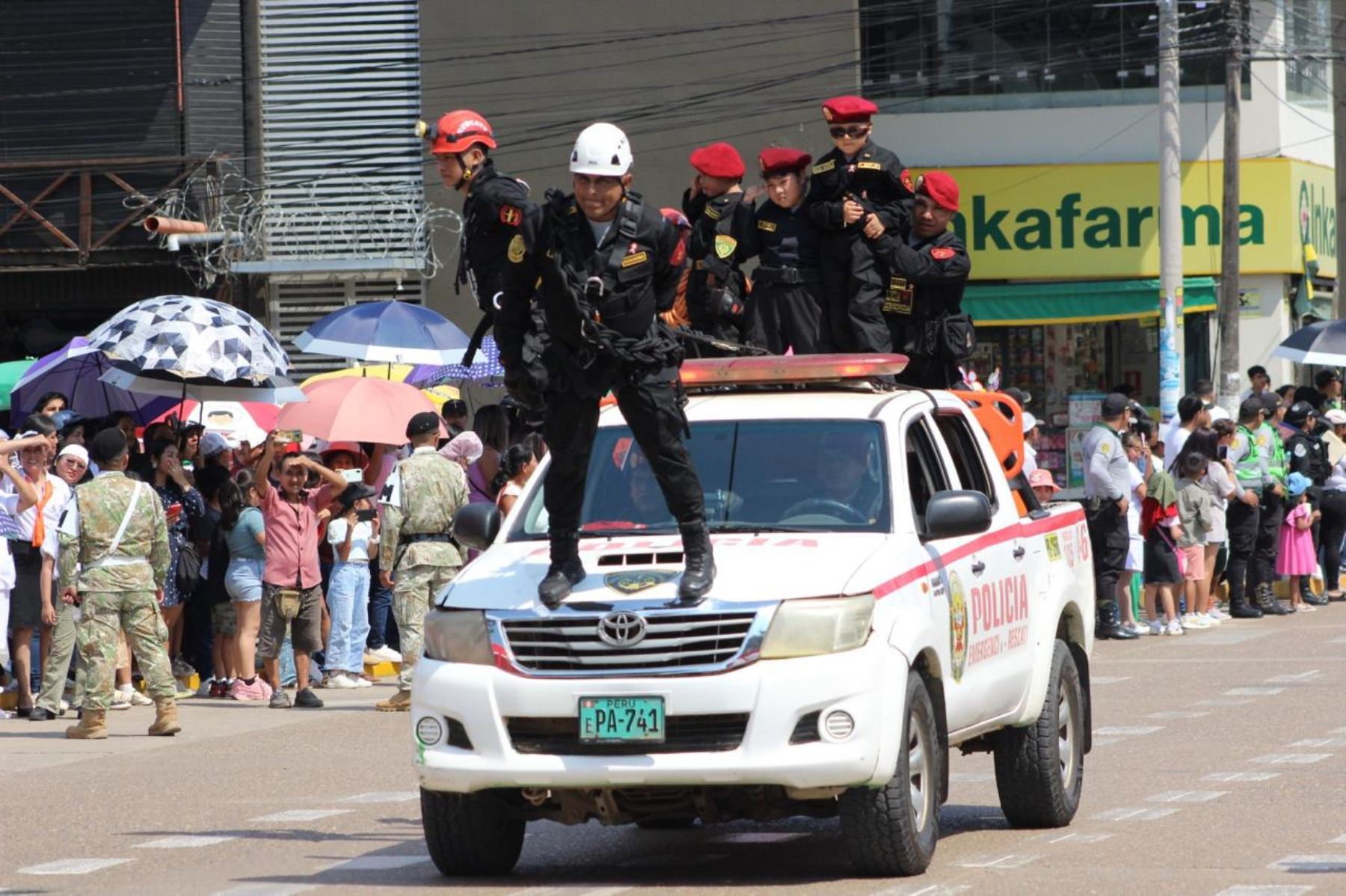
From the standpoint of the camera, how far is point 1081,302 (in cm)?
3450

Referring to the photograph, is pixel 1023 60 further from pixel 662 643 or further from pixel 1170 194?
pixel 662 643

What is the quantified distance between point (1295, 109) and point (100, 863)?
1172 inches

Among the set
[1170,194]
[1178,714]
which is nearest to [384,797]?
[1178,714]

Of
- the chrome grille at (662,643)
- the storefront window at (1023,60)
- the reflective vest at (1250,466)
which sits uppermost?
the storefront window at (1023,60)

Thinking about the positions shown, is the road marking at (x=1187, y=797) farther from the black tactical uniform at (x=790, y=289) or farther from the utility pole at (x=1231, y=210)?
the utility pole at (x=1231, y=210)

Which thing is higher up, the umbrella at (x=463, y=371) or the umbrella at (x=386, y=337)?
the umbrella at (x=386, y=337)

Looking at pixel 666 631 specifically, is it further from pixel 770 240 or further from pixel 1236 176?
pixel 1236 176

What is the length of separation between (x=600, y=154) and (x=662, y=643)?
1.97 m

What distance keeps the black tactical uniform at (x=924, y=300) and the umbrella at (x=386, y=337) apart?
33.1 feet

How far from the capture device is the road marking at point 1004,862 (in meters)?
9.10

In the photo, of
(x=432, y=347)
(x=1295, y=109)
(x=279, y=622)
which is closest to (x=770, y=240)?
(x=279, y=622)

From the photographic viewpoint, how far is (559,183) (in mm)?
35344

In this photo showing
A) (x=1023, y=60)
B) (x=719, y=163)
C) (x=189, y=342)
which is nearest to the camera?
(x=719, y=163)

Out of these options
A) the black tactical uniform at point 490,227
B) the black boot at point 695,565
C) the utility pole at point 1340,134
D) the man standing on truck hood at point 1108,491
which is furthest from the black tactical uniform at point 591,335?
the utility pole at point 1340,134
